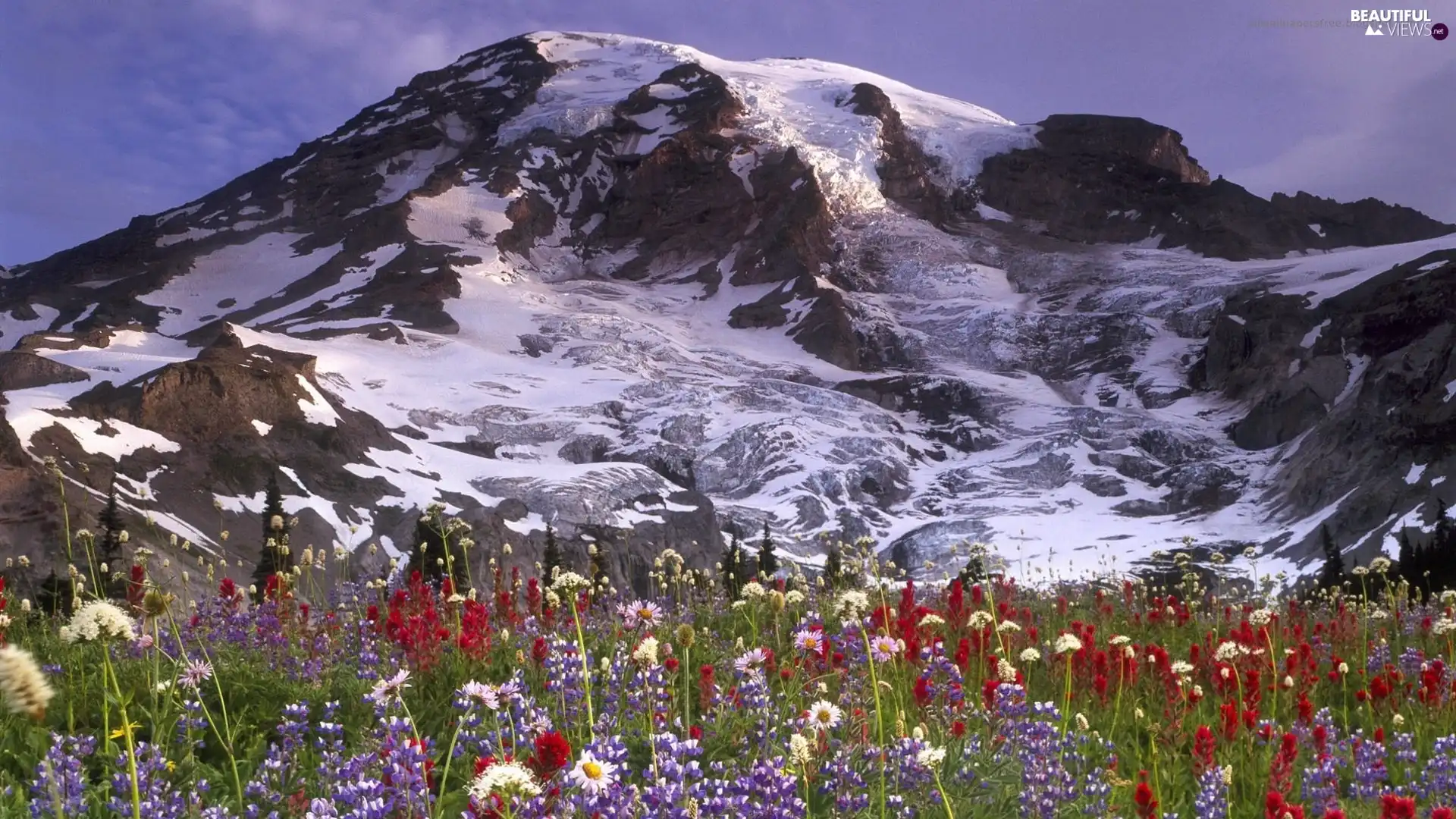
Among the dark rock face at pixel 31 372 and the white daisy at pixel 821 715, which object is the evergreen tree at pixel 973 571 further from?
the dark rock face at pixel 31 372

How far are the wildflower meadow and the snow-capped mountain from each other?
30.0 ft

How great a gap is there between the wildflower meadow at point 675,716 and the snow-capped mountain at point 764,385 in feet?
30.0

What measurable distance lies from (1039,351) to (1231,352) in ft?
95.5

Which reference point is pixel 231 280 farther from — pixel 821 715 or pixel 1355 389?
pixel 821 715

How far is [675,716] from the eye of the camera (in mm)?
4234

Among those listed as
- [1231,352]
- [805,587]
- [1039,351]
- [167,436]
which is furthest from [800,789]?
[1039,351]

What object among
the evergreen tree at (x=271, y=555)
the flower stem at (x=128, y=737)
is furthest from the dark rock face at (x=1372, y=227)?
the flower stem at (x=128, y=737)

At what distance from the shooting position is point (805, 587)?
9102 millimetres

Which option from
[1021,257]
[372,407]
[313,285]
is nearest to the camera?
[372,407]

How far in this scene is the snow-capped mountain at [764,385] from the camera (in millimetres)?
66062

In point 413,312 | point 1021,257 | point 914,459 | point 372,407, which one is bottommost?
point 914,459

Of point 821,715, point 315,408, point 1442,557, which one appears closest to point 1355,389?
point 1442,557

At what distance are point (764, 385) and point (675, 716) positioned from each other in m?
119

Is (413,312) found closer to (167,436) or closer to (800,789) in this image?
(167,436)
